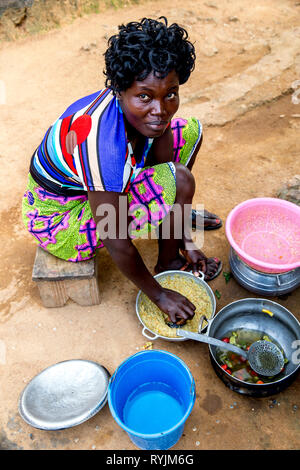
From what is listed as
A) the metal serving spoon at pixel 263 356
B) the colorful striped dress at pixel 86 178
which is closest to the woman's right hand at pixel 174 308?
the metal serving spoon at pixel 263 356

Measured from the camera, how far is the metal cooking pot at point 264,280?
6.57ft

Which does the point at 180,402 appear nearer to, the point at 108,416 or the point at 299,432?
the point at 108,416

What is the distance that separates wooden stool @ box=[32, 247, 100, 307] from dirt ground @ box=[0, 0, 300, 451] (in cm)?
8

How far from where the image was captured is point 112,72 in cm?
143

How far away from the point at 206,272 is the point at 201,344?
16.3 inches

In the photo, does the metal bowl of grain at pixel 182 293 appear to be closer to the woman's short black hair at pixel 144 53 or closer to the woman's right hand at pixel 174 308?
the woman's right hand at pixel 174 308

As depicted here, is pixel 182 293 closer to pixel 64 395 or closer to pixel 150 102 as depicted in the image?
pixel 64 395

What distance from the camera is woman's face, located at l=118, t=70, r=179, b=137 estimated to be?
140cm

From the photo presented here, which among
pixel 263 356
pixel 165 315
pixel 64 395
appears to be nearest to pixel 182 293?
pixel 165 315

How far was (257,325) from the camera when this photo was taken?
6.47ft

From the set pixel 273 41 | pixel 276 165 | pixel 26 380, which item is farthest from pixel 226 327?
pixel 273 41

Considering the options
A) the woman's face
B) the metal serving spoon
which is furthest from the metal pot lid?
the woman's face

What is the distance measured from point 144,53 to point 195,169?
1685 mm

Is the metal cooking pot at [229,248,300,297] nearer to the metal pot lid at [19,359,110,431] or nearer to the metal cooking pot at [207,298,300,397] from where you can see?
the metal cooking pot at [207,298,300,397]
